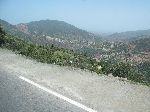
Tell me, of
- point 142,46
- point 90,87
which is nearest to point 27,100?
point 90,87

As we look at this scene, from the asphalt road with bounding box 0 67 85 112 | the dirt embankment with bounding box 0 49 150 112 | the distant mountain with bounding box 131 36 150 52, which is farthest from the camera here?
the distant mountain with bounding box 131 36 150 52

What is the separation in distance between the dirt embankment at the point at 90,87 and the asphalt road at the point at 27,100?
0.47 m

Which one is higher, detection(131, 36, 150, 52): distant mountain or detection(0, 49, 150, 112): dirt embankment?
detection(0, 49, 150, 112): dirt embankment

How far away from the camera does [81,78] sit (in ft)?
30.2

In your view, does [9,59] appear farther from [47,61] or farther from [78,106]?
[78,106]

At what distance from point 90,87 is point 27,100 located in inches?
74.6

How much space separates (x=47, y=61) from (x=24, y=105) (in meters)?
5.38

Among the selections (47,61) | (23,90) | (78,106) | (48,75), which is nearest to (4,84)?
(23,90)

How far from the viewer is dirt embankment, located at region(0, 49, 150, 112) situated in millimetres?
6773

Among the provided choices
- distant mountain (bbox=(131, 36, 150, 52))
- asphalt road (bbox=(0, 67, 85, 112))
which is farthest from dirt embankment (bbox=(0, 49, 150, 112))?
distant mountain (bbox=(131, 36, 150, 52))

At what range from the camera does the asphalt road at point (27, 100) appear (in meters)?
6.41

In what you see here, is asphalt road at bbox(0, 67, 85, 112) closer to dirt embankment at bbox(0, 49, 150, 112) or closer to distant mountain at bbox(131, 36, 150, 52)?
dirt embankment at bbox(0, 49, 150, 112)

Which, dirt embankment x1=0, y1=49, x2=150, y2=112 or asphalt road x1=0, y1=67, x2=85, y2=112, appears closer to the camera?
asphalt road x1=0, y1=67, x2=85, y2=112

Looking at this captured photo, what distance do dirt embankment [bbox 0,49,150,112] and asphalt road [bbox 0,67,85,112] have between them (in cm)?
47
